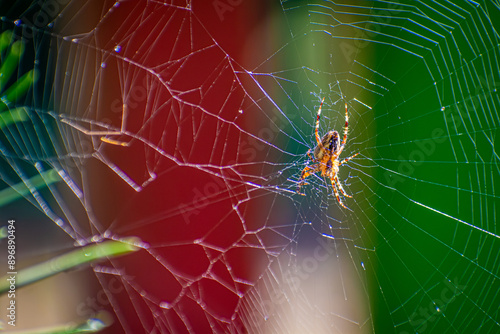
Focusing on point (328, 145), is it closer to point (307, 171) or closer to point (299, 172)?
point (307, 171)

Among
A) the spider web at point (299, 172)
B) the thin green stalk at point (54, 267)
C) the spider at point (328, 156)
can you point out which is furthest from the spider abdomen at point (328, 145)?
the thin green stalk at point (54, 267)

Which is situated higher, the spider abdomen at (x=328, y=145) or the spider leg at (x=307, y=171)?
the spider abdomen at (x=328, y=145)

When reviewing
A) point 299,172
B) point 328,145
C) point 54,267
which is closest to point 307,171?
point 299,172

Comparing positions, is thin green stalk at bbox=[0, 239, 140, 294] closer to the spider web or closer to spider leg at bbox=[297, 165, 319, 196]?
the spider web

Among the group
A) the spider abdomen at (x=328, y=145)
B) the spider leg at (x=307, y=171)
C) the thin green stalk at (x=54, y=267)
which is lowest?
the thin green stalk at (x=54, y=267)

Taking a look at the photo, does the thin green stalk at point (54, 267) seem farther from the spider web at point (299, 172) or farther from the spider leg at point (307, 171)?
the spider leg at point (307, 171)

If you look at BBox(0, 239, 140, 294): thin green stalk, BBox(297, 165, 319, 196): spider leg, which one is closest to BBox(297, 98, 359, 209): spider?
BBox(297, 165, 319, 196): spider leg

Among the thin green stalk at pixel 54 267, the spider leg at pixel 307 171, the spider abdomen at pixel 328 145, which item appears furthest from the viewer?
the spider leg at pixel 307 171

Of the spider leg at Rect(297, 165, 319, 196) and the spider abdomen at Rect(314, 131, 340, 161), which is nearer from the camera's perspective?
the spider abdomen at Rect(314, 131, 340, 161)

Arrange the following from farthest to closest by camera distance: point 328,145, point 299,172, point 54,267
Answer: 1. point 299,172
2. point 328,145
3. point 54,267
